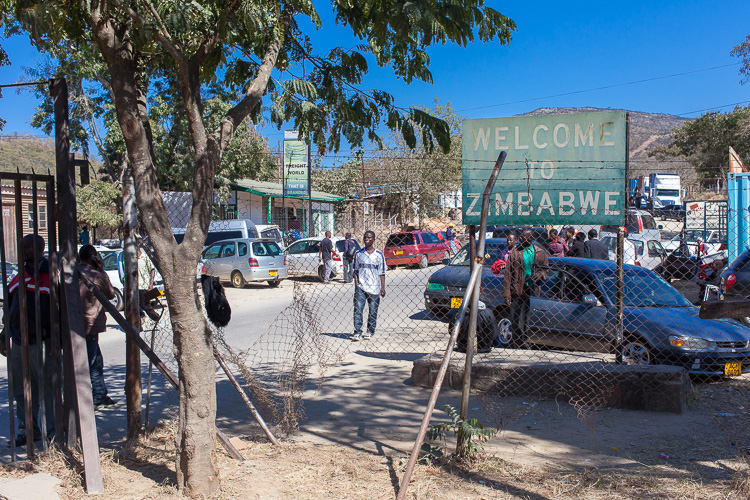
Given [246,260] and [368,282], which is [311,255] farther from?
[368,282]

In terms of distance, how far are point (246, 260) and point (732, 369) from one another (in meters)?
15.2

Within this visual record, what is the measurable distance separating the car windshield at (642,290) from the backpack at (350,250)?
12211 mm

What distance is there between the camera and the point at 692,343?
7070 millimetres

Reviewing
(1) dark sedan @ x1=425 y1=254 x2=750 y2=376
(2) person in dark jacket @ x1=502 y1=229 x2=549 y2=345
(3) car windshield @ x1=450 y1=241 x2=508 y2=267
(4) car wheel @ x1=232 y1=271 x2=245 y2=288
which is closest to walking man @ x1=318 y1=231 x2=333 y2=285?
(4) car wheel @ x1=232 y1=271 x2=245 y2=288

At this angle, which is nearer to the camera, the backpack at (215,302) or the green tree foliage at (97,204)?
the backpack at (215,302)

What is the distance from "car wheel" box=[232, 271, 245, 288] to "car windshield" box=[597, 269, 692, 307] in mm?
13720

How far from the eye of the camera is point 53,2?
14.6 feet

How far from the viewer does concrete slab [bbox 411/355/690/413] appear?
5.93 meters

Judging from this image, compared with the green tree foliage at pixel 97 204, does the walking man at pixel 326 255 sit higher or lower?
lower

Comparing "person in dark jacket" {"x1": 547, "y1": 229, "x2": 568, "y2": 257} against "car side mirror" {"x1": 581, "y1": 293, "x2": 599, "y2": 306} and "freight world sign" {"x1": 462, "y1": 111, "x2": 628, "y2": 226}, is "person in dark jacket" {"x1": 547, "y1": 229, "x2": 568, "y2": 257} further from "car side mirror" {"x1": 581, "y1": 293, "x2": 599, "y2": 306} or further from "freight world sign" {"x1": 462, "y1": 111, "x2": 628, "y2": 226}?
"freight world sign" {"x1": 462, "y1": 111, "x2": 628, "y2": 226}

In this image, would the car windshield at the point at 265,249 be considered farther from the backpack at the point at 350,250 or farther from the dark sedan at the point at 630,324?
the dark sedan at the point at 630,324

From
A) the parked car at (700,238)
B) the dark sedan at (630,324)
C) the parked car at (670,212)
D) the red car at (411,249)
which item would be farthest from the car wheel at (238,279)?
the parked car at (700,238)

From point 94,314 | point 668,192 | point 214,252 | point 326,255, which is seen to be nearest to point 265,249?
point 214,252

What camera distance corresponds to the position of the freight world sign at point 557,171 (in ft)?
20.3
